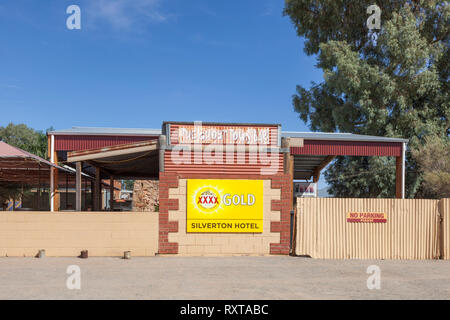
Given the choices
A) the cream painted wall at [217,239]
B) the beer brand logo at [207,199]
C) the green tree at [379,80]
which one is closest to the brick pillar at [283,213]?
the cream painted wall at [217,239]

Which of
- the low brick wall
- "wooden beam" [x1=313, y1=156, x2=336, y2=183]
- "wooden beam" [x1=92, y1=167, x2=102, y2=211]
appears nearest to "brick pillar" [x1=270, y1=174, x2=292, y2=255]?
the low brick wall

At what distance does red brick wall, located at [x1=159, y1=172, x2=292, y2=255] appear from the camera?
13203mm

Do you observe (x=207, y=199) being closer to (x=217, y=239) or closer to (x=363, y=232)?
(x=217, y=239)

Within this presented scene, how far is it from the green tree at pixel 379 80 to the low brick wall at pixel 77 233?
19140 mm

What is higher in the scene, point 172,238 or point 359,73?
point 359,73

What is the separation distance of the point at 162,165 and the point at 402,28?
2183cm

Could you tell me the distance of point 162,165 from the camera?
44.3ft

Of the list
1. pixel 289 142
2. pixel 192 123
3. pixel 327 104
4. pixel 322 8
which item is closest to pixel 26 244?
pixel 192 123

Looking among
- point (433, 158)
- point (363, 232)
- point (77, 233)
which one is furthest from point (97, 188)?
point (433, 158)

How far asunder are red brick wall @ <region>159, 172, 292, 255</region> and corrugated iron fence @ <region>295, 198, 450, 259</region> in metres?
0.52

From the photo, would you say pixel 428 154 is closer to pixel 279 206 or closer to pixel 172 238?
pixel 279 206

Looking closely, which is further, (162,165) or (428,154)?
(428,154)

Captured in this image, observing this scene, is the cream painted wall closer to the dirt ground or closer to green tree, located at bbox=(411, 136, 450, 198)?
the dirt ground
